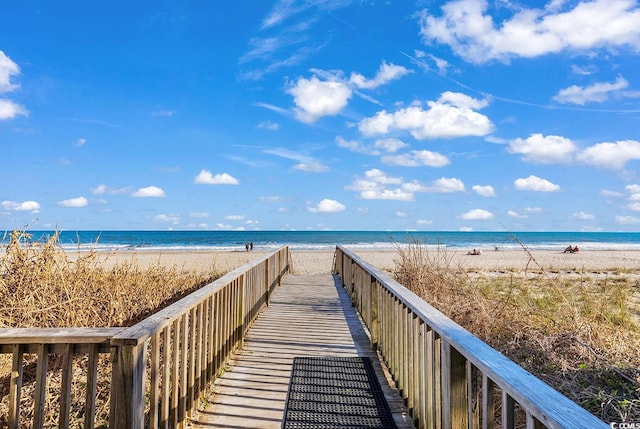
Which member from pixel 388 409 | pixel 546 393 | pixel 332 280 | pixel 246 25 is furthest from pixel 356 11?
pixel 546 393

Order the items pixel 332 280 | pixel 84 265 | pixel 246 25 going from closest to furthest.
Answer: pixel 84 265
pixel 332 280
pixel 246 25

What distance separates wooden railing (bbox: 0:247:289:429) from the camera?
1.95 meters

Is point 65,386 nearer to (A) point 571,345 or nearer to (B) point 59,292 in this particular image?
(B) point 59,292

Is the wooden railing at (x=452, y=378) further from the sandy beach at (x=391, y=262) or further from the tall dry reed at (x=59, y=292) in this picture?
the sandy beach at (x=391, y=262)

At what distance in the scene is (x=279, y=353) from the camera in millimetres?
4648

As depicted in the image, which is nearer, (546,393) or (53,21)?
(546,393)

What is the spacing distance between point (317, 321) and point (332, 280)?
186 inches

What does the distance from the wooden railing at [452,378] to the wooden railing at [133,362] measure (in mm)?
1547

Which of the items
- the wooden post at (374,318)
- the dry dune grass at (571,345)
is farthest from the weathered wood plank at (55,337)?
the dry dune grass at (571,345)

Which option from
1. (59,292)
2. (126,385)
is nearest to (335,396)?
(126,385)

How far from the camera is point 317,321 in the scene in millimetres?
6203

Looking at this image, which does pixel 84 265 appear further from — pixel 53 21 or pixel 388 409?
pixel 53 21

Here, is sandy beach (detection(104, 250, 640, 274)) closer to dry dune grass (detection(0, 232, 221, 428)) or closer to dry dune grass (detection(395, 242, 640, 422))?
dry dune grass (detection(0, 232, 221, 428))

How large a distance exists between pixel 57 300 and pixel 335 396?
3587 millimetres
